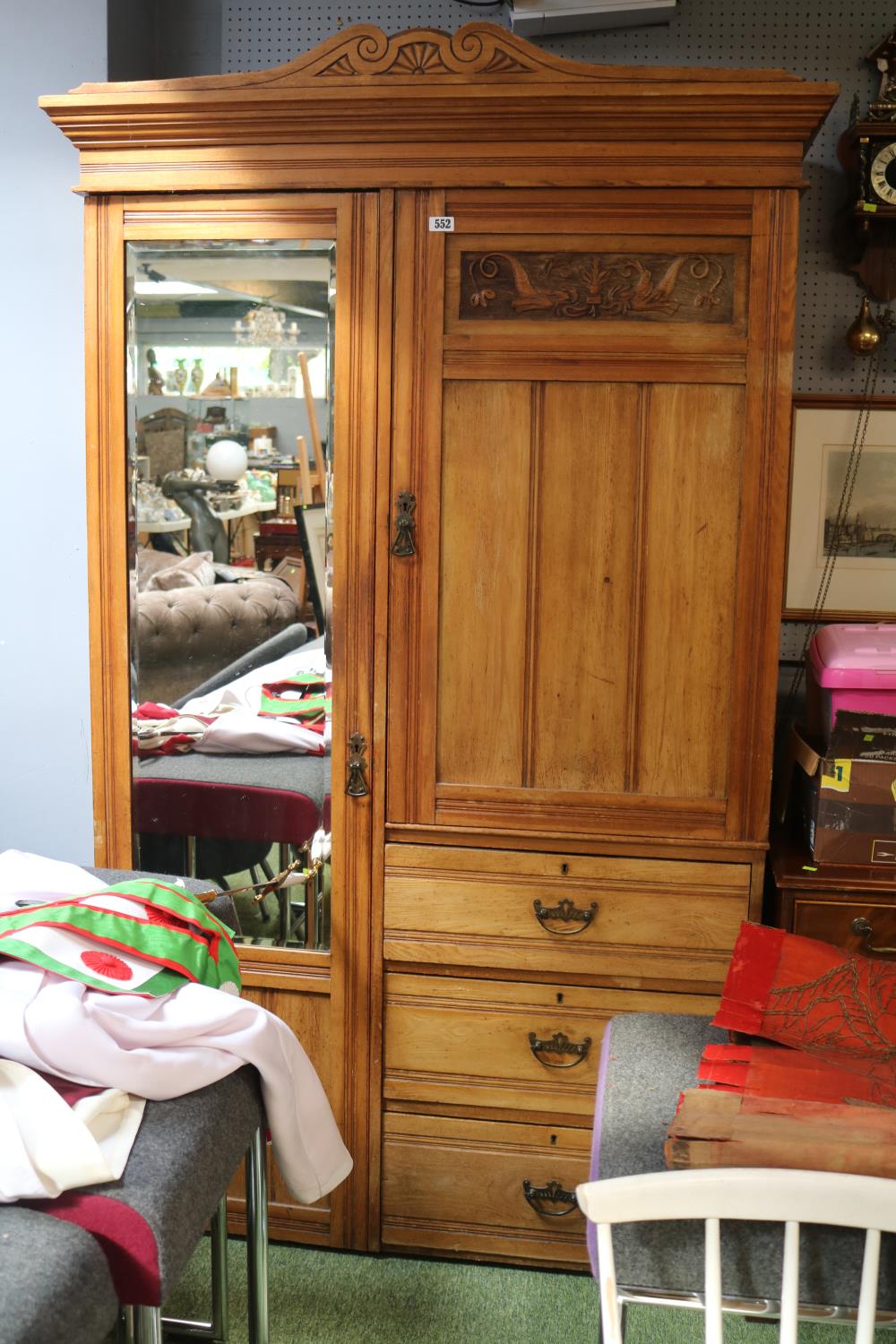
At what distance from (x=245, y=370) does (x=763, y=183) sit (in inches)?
43.3

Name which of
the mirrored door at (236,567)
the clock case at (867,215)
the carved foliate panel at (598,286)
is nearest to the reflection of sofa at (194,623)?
the mirrored door at (236,567)

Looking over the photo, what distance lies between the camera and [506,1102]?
101 inches

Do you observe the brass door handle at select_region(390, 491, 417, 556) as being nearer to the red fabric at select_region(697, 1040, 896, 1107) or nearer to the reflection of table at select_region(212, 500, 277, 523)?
the reflection of table at select_region(212, 500, 277, 523)

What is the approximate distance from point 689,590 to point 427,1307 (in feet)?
5.27

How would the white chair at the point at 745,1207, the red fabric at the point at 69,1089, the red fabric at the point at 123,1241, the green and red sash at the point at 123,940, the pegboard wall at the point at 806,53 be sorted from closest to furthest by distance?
1. the white chair at the point at 745,1207
2. the red fabric at the point at 123,1241
3. the red fabric at the point at 69,1089
4. the green and red sash at the point at 123,940
5. the pegboard wall at the point at 806,53

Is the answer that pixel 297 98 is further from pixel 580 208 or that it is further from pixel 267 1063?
pixel 267 1063

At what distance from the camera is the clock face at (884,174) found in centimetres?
265

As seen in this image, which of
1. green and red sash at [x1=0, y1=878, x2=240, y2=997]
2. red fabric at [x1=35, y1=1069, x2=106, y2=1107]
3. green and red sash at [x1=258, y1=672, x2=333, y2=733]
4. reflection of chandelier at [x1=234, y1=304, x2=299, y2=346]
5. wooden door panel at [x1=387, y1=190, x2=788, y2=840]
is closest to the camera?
red fabric at [x1=35, y1=1069, x2=106, y2=1107]

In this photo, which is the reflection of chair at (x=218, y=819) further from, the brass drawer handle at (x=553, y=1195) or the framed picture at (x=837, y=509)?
the framed picture at (x=837, y=509)

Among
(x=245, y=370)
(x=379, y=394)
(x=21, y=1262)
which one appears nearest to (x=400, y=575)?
(x=379, y=394)

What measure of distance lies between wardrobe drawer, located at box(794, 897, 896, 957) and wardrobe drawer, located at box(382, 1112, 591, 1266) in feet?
2.20

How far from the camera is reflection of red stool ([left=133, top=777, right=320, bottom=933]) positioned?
261 cm

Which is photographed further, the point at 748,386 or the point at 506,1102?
the point at 506,1102

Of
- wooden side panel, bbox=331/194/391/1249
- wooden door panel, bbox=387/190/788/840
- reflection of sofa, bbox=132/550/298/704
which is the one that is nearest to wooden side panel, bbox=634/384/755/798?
wooden door panel, bbox=387/190/788/840
